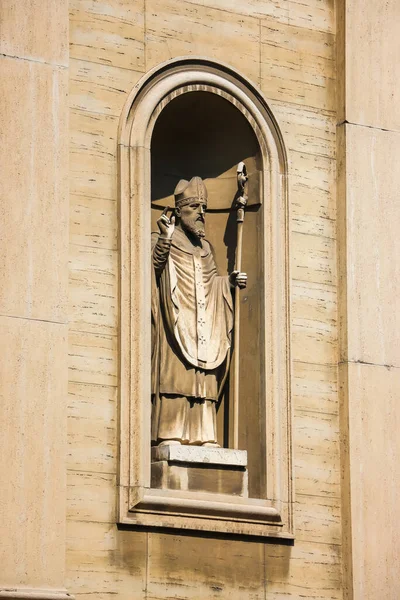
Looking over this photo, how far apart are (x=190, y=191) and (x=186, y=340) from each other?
1177 millimetres

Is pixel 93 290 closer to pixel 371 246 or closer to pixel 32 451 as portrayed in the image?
pixel 32 451

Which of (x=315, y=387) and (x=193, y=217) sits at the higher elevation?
(x=193, y=217)

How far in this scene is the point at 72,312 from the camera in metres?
15.3

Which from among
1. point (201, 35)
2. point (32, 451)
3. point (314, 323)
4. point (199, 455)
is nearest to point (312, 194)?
point (314, 323)

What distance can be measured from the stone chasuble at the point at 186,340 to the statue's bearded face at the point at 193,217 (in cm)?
10

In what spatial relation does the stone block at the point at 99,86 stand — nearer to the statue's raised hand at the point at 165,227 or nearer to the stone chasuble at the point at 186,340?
the statue's raised hand at the point at 165,227

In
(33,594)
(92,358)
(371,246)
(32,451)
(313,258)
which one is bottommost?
(33,594)

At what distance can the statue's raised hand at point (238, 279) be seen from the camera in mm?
16203

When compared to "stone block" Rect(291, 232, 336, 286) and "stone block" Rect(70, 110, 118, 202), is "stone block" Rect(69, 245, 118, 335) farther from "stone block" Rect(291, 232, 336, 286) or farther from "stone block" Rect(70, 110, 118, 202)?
"stone block" Rect(291, 232, 336, 286)

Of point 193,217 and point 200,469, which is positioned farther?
point 193,217

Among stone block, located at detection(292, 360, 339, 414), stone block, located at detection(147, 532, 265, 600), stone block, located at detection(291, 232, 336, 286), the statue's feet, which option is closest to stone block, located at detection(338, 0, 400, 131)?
stone block, located at detection(291, 232, 336, 286)

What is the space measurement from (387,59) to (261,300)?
2246 mm

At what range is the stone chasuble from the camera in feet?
51.9

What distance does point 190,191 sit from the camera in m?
16.4
